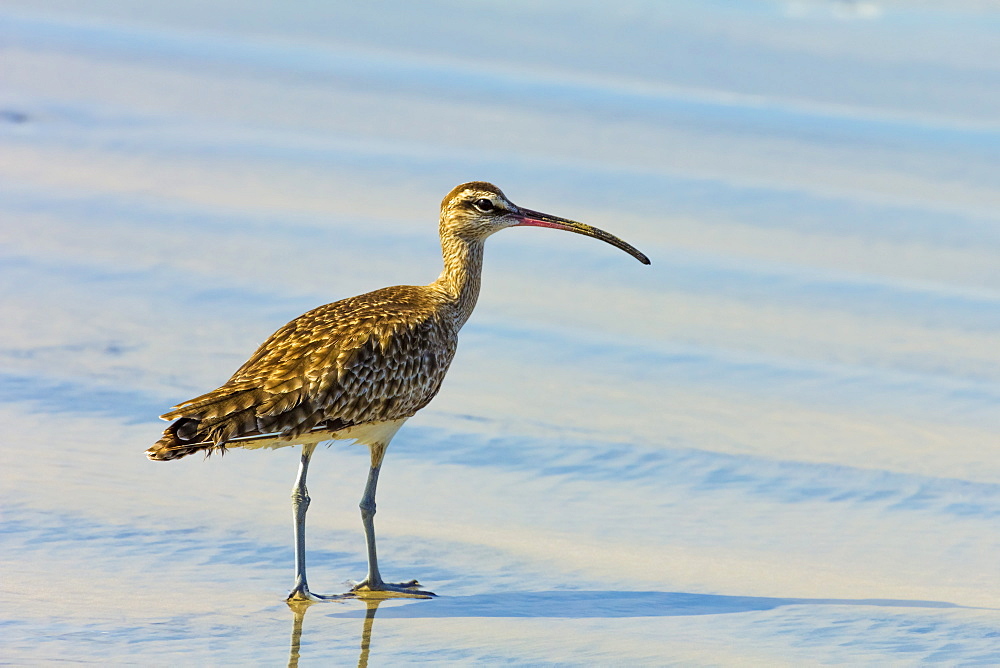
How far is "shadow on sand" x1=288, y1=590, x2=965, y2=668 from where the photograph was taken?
6.32 metres

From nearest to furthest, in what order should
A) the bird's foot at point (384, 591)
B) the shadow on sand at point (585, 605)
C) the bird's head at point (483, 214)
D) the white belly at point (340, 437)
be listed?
1. the white belly at point (340, 437)
2. the shadow on sand at point (585, 605)
3. the bird's foot at point (384, 591)
4. the bird's head at point (483, 214)

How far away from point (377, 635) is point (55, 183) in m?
6.35

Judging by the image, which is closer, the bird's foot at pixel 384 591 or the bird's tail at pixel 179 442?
the bird's tail at pixel 179 442

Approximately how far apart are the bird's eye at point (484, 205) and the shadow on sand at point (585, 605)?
182 centimetres

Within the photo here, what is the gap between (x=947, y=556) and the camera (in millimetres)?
7012

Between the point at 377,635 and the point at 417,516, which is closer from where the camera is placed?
the point at 377,635

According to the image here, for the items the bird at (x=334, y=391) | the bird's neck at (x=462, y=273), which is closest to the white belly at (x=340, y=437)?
the bird at (x=334, y=391)

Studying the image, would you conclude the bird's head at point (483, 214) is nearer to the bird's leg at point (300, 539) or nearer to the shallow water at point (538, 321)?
the shallow water at point (538, 321)

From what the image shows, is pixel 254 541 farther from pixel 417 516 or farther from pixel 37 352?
pixel 37 352

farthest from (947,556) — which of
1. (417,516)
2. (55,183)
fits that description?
(55,183)

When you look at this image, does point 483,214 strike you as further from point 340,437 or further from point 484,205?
point 340,437

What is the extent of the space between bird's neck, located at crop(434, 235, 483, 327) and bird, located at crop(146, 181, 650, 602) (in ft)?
0.32

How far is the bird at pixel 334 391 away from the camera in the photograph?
20.0 feet

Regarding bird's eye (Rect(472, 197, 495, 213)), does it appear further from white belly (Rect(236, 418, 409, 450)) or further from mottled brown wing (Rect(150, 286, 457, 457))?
white belly (Rect(236, 418, 409, 450))
